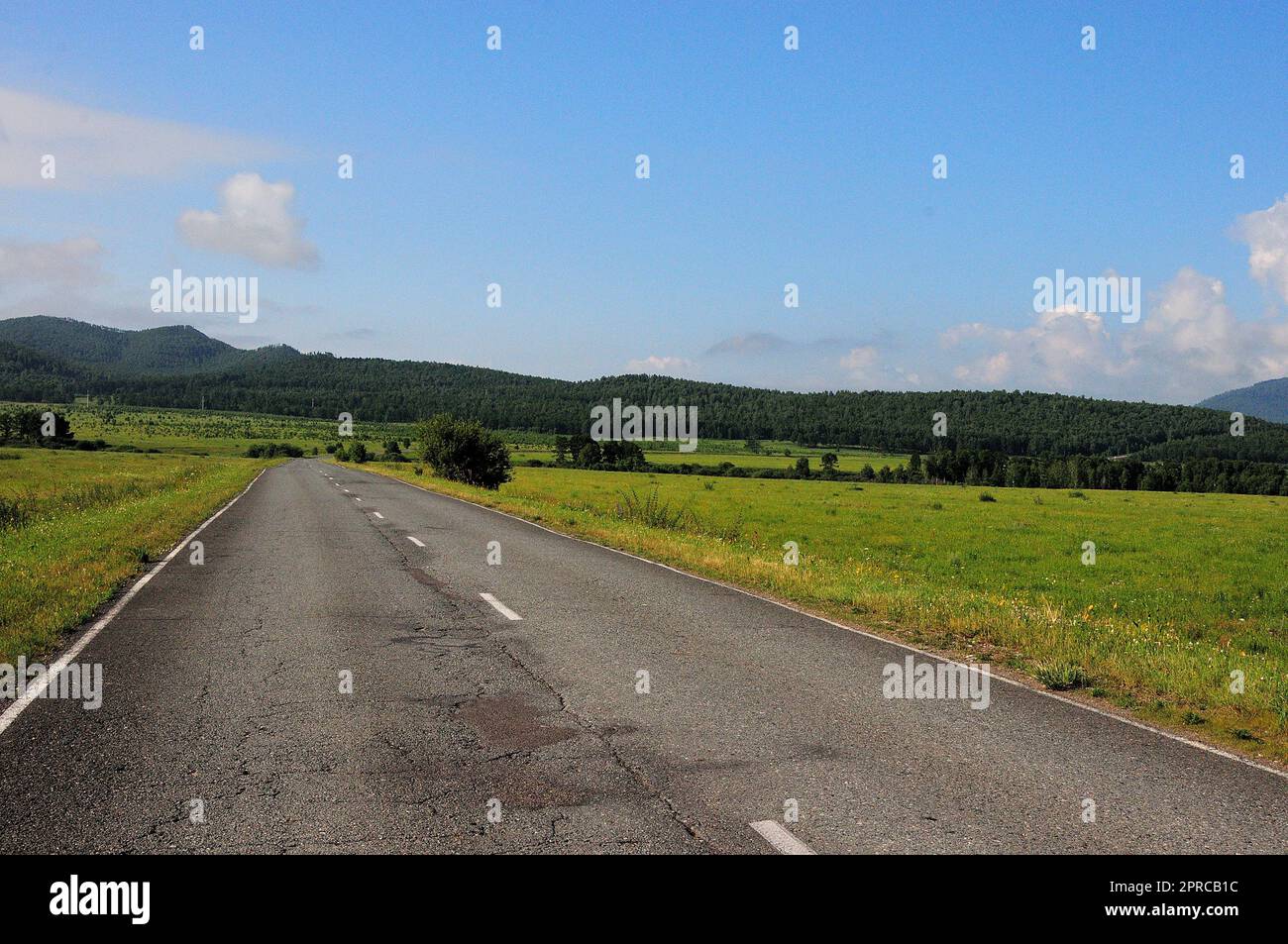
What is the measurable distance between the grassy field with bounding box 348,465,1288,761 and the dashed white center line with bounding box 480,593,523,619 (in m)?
4.16

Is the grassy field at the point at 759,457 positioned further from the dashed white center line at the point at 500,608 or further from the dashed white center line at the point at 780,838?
the dashed white center line at the point at 780,838

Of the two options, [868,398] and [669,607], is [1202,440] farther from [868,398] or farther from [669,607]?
[669,607]

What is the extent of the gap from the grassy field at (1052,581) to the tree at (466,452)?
6.09m

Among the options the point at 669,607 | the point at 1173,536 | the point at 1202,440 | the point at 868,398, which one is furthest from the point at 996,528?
the point at 868,398

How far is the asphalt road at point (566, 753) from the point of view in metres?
4.57

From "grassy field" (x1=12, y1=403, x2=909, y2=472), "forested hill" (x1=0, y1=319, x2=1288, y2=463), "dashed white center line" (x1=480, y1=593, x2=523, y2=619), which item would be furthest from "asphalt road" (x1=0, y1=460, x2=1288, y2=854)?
"forested hill" (x1=0, y1=319, x2=1288, y2=463)

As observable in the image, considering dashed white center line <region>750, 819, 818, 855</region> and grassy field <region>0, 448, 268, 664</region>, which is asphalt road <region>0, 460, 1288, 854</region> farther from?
grassy field <region>0, 448, 268, 664</region>

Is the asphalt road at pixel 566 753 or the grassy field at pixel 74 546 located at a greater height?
the grassy field at pixel 74 546

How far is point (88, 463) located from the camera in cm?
7444

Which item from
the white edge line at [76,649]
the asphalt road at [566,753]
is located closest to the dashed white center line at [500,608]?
the asphalt road at [566,753]

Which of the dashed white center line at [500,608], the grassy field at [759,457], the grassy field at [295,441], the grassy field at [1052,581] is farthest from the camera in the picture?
the grassy field at [295,441]

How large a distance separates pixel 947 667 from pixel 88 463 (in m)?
82.9

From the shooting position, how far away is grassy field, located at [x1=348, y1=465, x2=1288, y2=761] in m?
8.02

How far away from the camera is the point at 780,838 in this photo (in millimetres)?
4492
